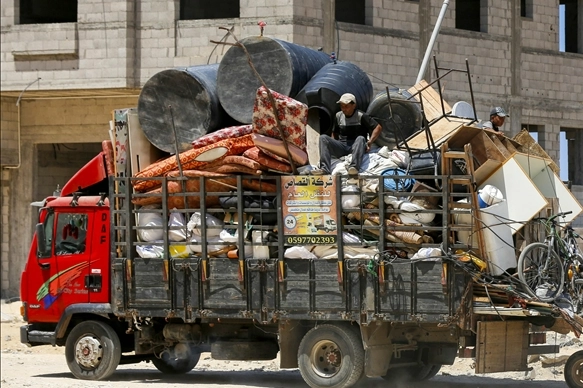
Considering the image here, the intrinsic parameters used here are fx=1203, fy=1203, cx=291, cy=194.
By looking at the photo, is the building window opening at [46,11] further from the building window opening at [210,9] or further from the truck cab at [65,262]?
the truck cab at [65,262]

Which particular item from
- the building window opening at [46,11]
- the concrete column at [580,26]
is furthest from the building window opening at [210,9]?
the concrete column at [580,26]

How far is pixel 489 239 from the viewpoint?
36.4 feet

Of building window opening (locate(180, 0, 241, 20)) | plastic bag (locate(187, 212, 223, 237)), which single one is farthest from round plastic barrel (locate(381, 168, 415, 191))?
building window opening (locate(180, 0, 241, 20))

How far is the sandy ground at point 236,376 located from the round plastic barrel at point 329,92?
286 centimetres

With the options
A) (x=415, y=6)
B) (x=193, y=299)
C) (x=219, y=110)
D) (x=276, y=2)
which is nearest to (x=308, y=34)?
(x=276, y=2)

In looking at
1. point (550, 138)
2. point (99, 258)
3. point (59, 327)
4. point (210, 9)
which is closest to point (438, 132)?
point (99, 258)

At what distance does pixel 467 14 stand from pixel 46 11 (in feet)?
30.6

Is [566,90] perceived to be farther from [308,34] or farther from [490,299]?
[490,299]

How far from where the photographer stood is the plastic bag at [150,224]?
12.6 metres

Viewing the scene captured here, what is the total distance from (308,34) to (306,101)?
8.63m

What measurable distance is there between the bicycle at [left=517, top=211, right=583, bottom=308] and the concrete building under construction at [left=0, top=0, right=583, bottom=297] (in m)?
10.0

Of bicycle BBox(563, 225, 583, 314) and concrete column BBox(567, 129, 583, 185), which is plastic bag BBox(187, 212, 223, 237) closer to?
bicycle BBox(563, 225, 583, 314)

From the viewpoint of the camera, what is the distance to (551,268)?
11320 mm

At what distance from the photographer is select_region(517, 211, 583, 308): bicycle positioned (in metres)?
11.1
